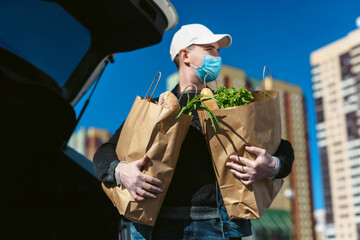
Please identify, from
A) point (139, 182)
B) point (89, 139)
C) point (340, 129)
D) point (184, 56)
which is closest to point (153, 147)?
point (139, 182)

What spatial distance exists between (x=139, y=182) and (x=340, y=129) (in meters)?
86.6

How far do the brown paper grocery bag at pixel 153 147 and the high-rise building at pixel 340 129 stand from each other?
3272 inches

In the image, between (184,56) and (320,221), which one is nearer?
(184,56)

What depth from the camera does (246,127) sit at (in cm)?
112

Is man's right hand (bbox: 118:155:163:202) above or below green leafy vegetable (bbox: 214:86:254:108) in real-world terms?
below

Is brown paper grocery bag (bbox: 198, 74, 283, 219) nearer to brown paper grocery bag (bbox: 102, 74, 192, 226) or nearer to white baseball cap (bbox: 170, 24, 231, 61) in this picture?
brown paper grocery bag (bbox: 102, 74, 192, 226)

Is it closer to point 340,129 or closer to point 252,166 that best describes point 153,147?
point 252,166

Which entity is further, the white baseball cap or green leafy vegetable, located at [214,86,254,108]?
the white baseball cap

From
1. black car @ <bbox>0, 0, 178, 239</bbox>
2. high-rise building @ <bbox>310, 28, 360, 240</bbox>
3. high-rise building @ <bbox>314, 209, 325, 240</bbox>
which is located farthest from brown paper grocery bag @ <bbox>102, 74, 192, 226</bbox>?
high-rise building @ <bbox>314, 209, 325, 240</bbox>

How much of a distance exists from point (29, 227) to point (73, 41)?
1192mm

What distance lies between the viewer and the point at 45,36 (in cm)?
213

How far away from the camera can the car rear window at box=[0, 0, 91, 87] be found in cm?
198

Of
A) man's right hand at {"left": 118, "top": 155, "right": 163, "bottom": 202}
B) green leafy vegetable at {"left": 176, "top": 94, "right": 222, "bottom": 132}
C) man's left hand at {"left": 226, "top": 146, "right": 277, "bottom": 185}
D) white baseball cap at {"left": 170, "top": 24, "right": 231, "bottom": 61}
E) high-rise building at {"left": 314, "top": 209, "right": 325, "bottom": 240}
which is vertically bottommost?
man's right hand at {"left": 118, "top": 155, "right": 163, "bottom": 202}

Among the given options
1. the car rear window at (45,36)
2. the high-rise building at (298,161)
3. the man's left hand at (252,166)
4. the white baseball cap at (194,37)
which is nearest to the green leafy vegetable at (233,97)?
the man's left hand at (252,166)
